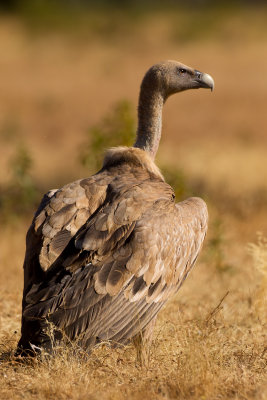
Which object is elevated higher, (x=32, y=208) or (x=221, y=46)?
(x=221, y=46)

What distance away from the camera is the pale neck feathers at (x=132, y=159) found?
18.7ft

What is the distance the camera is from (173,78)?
6.39m

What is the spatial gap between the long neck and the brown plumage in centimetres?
75

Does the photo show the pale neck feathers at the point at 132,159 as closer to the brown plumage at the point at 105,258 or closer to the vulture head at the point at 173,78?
the brown plumage at the point at 105,258

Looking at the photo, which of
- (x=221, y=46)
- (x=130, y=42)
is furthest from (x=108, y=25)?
(x=221, y=46)

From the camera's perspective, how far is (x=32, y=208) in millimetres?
10383

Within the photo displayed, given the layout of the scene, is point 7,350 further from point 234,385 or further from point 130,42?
point 130,42

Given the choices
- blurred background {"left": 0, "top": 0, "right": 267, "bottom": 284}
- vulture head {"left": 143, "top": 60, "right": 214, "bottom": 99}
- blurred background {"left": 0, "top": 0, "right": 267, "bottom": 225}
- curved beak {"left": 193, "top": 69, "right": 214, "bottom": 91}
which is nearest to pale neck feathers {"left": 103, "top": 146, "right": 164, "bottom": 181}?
vulture head {"left": 143, "top": 60, "right": 214, "bottom": 99}

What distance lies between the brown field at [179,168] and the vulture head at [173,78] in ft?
4.71

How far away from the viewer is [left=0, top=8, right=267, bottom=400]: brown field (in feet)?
15.1

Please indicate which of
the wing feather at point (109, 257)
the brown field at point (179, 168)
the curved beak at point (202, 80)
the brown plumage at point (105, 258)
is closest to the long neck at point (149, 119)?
the curved beak at point (202, 80)

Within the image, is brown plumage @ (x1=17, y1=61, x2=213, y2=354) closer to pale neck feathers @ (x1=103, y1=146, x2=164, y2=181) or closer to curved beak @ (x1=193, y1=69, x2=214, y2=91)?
pale neck feathers @ (x1=103, y1=146, x2=164, y2=181)

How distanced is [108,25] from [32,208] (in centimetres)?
3318

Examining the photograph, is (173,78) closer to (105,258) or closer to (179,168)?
(105,258)
